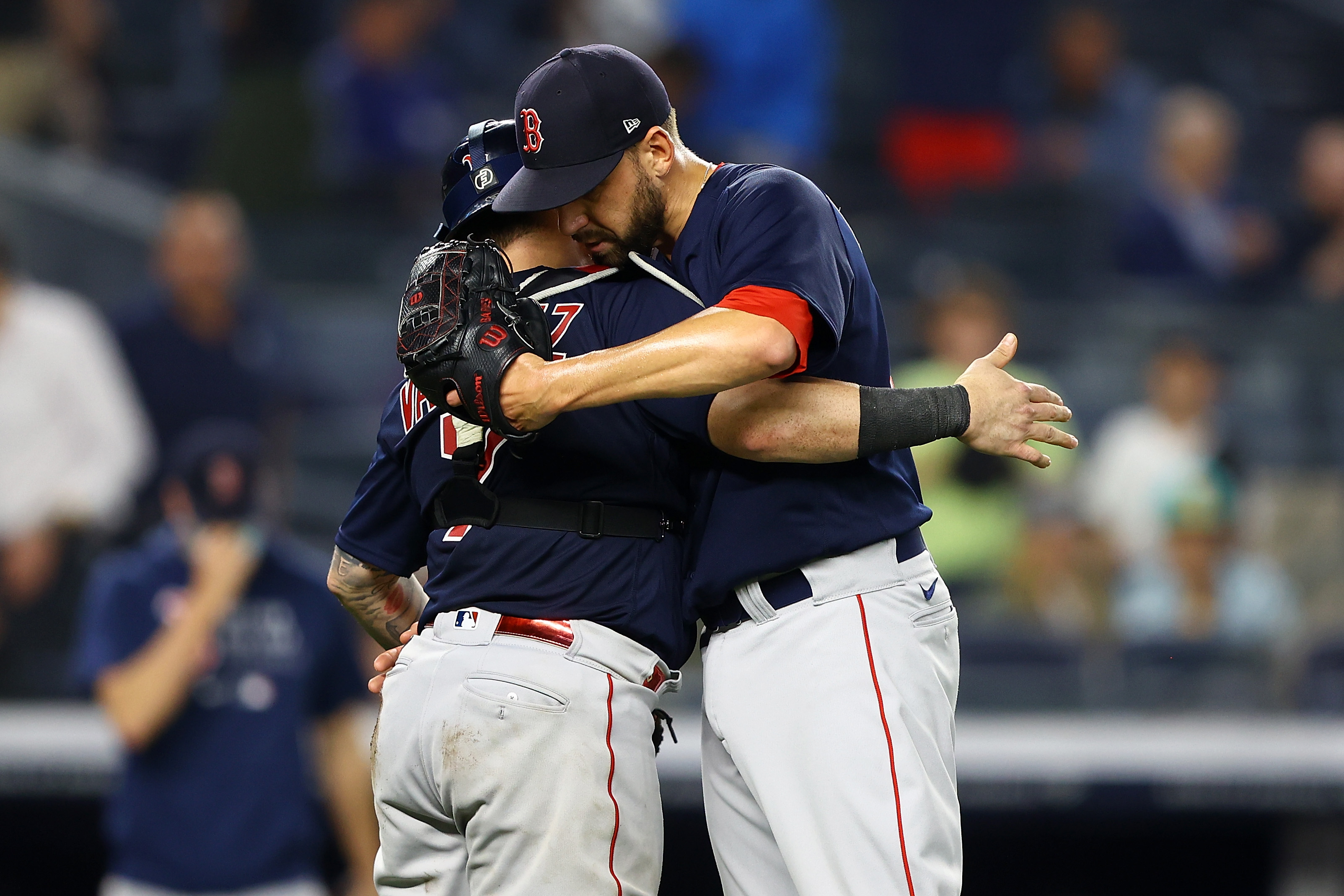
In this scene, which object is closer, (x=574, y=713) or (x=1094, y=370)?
(x=574, y=713)

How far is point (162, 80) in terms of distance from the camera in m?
8.62

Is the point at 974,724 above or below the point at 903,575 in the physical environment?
below

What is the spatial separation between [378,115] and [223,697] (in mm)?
3985

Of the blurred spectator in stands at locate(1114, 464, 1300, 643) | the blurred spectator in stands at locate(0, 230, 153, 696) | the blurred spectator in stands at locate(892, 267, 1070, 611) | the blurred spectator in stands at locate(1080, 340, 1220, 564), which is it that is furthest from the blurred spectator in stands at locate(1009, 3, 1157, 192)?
the blurred spectator in stands at locate(0, 230, 153, 696)

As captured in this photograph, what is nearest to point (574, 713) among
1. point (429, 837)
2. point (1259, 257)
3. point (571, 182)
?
point (429, 837)

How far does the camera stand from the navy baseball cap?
2607mm

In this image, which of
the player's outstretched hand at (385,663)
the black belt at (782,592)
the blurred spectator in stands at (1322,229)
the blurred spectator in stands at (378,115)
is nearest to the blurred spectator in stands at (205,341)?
the blurred spectator in stands at (378,115)

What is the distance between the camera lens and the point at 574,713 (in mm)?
2539

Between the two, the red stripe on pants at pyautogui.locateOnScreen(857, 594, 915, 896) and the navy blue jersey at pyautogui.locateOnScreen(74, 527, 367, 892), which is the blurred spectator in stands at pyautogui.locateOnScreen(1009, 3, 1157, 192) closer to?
the navy blue jersey at pyautogui.locateOnScreen(74, 527, 367, 892)

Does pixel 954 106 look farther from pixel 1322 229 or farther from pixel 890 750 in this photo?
pixel 890 750

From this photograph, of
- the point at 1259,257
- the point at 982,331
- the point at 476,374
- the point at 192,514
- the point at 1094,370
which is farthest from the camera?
the point at 1259,257

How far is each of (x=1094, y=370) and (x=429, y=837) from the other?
4788 mm

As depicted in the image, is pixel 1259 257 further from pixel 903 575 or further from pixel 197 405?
pixel 903 575

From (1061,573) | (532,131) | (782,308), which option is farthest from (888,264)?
(782,308)
